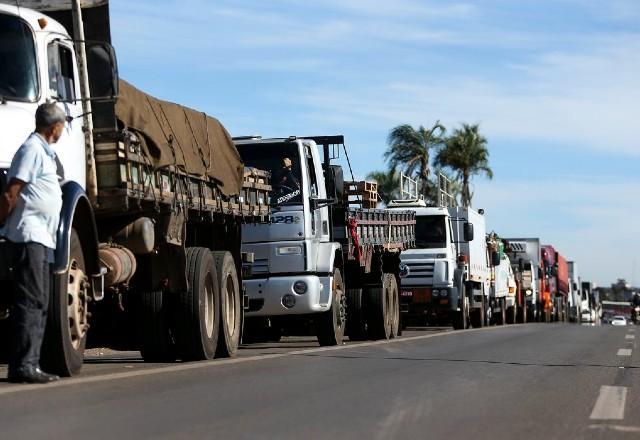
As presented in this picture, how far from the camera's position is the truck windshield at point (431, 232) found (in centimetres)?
3058

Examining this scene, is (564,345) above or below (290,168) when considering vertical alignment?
below

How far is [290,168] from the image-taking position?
17.4m

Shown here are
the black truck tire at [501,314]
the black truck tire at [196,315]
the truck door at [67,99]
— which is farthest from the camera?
the black truck tire at [501,314]

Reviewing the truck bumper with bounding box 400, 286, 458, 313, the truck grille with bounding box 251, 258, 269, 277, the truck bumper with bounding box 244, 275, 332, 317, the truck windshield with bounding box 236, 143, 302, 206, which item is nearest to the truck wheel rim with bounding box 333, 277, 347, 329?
the truck bumper with bounding box 244, 275, 332, 317

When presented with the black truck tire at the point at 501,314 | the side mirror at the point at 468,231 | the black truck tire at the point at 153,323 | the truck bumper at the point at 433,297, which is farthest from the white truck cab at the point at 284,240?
the black truck tire at the point at 501,314

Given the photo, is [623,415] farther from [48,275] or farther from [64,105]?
[64,105]

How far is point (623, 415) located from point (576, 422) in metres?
0.62

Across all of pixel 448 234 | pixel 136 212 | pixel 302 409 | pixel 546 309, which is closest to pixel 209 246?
pixel 136 212

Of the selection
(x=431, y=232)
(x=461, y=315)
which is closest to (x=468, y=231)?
(x=431, y=232)

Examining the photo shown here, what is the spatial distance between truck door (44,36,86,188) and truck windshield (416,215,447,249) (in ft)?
66.1

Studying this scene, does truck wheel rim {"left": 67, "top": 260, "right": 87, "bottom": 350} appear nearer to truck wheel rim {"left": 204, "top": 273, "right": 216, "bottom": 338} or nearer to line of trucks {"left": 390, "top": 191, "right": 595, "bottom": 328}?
truck wheel rim {"left": 204, "top": 273, "right": 216, "bottom": 338}

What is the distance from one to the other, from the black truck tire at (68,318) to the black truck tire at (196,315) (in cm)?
280

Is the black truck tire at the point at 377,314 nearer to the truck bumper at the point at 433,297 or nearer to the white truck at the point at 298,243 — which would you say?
the white truck at the point at 298,243

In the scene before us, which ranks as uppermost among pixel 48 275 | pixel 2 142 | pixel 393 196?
pixel 393 196
